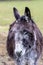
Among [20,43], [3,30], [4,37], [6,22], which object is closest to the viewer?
[20,43]

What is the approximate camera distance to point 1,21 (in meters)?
12.6

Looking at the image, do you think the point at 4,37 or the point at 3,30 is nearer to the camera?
the point at 4,37

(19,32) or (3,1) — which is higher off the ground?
(3,1)

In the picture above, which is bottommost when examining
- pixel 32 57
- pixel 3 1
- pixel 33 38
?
pixel 32 57

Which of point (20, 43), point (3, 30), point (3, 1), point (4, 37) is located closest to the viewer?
point (20, 43)

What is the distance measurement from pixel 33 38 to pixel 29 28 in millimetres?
235

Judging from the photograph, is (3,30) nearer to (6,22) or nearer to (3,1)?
(6,22)

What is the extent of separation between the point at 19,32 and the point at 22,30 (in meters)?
0.06

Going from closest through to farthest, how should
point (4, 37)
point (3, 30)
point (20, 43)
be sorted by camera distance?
point (20, 43) < point (4, 37) < point (3, 30)

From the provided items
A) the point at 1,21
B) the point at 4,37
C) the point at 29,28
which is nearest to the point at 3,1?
the point at 1,21

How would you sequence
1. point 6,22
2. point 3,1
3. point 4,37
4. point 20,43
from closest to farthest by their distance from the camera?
point 20,43 < point 4,37 < point 6,22 < point 3,1

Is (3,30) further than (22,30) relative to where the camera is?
Yes

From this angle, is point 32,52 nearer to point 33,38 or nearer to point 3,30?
point 33,38

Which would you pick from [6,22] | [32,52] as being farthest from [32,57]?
[6,22]
